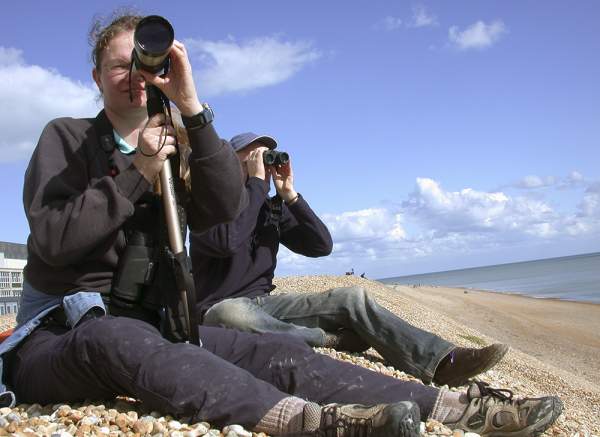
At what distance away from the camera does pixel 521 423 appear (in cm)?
263

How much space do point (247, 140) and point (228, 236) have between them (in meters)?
0.96

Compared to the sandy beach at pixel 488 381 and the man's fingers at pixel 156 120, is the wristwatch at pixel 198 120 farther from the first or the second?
the sandy beach at pixel 488 381

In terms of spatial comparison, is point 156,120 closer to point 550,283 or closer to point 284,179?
point 284,179

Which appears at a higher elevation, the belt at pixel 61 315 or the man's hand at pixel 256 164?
the man's hand at pixel 256 164

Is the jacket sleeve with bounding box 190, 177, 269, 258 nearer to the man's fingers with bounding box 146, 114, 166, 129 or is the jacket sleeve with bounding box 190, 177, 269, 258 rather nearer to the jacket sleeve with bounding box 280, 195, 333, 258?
the jacket sleeve with bounding box 280, 195, 333, 258

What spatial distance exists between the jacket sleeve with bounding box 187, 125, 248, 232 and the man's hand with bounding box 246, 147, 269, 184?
144 cm

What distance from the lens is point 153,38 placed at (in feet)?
9.03

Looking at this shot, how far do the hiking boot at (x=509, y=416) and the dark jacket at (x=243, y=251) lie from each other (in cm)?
211

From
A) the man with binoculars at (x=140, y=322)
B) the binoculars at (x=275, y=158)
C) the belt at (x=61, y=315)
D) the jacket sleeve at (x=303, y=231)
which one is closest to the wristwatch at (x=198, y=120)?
the man with binoculars at (x=140, y=322)

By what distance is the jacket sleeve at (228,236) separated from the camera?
4.29m

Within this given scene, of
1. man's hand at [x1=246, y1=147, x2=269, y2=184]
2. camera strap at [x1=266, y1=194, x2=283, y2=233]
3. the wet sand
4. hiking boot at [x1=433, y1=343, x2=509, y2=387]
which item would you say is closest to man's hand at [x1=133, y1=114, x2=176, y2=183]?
man's hand at [x1=246, y1=147, x2=269, y2=184]

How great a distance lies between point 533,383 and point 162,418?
475 cm

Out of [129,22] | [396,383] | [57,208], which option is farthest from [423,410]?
[129,22]

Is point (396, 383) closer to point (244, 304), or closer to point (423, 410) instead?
point (423, 410)
